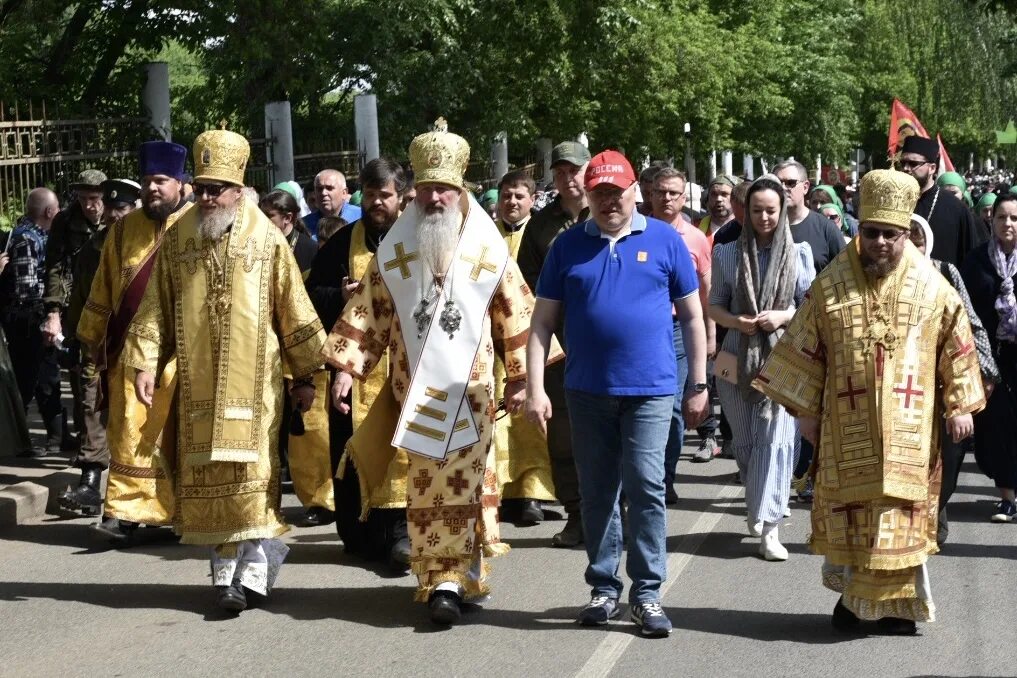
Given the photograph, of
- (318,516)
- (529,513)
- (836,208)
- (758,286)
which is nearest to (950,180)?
(836,208)

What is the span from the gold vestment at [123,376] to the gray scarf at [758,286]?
9.55 ft

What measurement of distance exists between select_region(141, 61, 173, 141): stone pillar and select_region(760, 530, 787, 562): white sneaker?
10.4 m

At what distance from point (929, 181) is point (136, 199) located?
5198 millimetres

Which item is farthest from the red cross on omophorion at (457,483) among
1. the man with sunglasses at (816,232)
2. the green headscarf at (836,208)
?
the green headscarf at (836,208)

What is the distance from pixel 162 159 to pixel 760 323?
3.15 m

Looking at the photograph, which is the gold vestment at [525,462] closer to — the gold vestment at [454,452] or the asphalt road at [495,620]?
the asphalt road at [495,620]

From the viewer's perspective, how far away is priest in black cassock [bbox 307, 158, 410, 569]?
8.45 meters

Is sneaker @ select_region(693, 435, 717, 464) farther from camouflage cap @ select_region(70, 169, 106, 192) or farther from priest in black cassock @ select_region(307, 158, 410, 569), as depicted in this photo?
camouflage cap @ select_region(70, 169, 106, 192)

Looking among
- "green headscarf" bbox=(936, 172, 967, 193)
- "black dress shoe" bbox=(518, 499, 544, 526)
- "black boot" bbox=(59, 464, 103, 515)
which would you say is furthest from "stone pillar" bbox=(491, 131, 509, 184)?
"black dress shoe" bbox=(518, 499, 544, 526)

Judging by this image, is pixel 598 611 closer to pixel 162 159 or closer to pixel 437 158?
pixel 437 158

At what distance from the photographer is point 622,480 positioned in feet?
23.1

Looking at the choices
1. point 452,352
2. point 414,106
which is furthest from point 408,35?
point 452,352

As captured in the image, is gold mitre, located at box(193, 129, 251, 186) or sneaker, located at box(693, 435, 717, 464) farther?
sneaker, located at box(693, 435, 717, 464)

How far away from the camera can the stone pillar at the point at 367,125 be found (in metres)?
21.5
